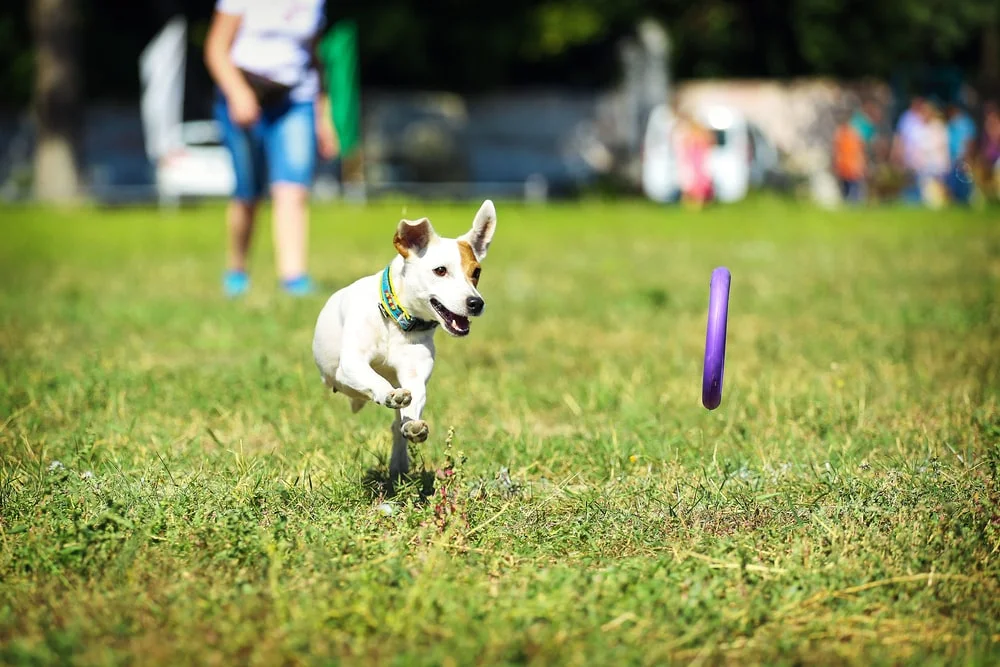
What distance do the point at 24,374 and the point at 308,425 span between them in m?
1.73

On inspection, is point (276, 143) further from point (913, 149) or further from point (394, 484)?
point (913, 149)

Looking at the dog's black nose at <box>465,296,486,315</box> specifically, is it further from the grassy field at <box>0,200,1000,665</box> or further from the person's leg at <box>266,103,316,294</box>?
the person's leg at <box>266,103,316,294</box>

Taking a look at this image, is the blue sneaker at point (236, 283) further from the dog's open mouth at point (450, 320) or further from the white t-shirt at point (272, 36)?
the dog's open mouth at point (450, 320)

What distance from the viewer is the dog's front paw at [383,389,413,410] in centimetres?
362

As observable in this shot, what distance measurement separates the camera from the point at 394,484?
3.91 m

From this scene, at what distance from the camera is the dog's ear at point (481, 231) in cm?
377

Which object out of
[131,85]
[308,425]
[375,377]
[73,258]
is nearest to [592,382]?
[308,425]

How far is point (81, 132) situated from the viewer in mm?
26812

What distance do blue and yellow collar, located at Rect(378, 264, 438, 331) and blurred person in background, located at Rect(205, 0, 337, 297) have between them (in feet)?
14.1

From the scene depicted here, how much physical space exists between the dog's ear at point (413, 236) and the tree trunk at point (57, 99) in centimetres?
2384

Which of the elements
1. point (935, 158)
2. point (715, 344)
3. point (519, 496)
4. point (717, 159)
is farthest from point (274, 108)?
point (717, 159)

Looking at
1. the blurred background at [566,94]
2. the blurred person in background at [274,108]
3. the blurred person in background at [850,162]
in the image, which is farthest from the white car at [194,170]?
the blurred person in background at [274,108]

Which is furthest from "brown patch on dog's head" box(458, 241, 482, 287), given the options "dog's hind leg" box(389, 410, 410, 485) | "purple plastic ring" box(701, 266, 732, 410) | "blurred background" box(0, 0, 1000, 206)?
"blurred background" box(0, 0, 1000, 206)

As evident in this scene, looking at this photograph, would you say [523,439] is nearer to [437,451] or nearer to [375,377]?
[437,451]
